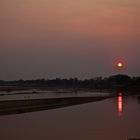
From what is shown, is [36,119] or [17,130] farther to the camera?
[36,119]

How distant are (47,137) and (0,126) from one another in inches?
261

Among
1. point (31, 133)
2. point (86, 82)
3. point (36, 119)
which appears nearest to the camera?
point (31, 133)

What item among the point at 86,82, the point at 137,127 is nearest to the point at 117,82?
the point at 86,82

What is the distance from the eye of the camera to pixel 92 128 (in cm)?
2795

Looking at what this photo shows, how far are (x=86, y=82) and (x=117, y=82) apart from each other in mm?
34080

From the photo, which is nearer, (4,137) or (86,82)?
(4,137)

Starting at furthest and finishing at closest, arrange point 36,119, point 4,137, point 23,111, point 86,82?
1. point 86,82
2. point 23,111
3. point 36,119
4. point 4,137

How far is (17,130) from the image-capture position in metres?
27.2

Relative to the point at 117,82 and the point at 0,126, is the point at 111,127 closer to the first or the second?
the point at 0,126

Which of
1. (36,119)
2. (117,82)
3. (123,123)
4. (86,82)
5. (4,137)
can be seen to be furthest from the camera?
(86,82)

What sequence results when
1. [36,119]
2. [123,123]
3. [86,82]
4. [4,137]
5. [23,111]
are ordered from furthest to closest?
[86,82] < [23,111] < [36,119] < [123,123] < [4,137]

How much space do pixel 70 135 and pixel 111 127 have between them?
5.04 meters

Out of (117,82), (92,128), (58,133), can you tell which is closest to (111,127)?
(92,128)

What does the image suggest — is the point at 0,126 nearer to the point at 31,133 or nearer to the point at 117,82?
the point at 31,133
